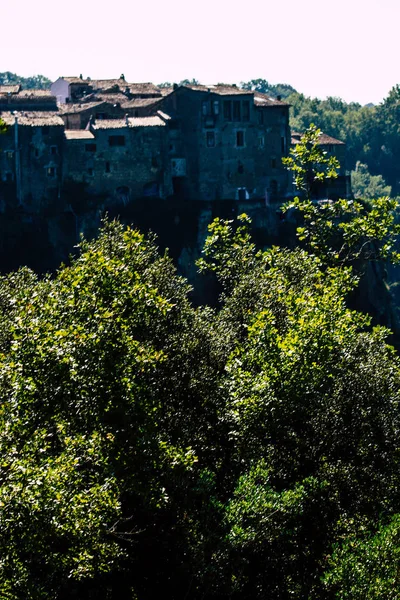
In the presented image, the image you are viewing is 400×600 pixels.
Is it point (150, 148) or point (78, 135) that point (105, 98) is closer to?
point (78, 135)

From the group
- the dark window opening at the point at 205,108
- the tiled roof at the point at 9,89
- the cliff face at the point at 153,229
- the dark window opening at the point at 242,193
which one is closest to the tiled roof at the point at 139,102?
the dark window opening at the point at 205,108

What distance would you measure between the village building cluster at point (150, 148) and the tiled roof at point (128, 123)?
0.27 ft

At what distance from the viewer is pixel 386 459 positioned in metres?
25.4

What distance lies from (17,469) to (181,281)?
15881 mm

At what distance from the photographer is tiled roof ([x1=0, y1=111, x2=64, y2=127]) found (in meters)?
75.9

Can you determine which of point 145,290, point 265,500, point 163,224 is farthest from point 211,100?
point 265,500

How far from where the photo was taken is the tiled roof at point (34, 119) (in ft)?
249

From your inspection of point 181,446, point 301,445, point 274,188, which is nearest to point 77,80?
point 274,188

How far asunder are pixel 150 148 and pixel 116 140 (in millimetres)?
2899

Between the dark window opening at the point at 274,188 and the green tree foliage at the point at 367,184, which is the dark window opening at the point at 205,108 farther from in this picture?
the green tree foliage at the point at 367,184

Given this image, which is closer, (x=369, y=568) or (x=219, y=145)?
(x=369, y=568)

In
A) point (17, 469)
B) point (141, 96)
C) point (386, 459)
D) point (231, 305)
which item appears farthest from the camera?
point (141, 96)

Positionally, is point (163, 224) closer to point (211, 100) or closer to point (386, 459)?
point (211, 100)

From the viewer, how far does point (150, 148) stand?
78.1m
